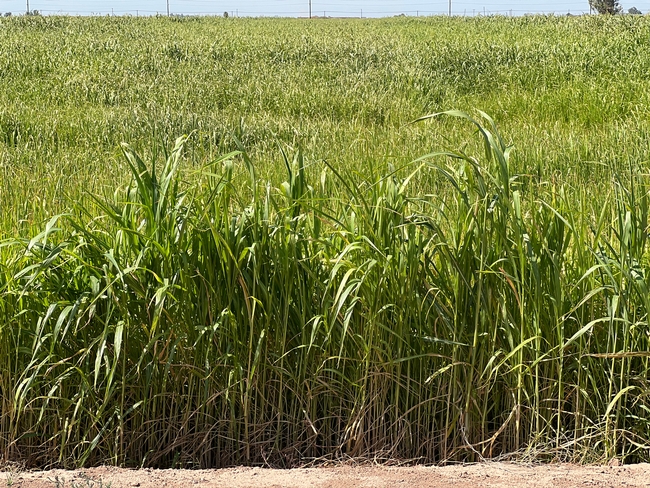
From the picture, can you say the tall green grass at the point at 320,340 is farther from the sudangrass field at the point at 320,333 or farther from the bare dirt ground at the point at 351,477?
the bare dirt ground at the point at 351,477

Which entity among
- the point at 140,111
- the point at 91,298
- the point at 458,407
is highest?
the point at 140,111

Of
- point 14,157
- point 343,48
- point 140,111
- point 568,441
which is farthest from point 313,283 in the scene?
point 343,48

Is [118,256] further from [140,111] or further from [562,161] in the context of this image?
[140,111]

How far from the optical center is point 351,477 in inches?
86.4

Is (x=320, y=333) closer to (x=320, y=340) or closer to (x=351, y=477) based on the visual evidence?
(x=320, y=340)

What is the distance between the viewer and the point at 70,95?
9961 mm

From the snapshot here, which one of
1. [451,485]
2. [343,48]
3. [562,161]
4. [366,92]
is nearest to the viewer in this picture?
[451,485]

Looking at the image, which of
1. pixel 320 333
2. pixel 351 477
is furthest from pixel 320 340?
pixel 351 477

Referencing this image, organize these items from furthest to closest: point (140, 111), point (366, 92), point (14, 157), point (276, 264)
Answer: point (366, 92) < point (140, 111) < point (14, 157) < point (276, 264)

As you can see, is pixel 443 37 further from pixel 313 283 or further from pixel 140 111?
pixel 313 283

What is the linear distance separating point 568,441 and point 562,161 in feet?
11.6

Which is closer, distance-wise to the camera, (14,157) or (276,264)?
(276,264)

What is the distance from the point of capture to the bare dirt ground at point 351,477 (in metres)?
2.14

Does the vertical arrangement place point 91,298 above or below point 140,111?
below
